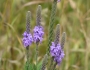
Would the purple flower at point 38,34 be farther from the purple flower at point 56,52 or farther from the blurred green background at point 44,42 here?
the blurred green background at point 44,42

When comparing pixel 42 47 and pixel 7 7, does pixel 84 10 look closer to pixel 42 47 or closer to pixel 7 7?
pixel 42 47

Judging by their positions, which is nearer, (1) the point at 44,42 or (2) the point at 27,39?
(2) the point at 27,39

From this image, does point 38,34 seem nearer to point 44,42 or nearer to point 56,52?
point 56,52

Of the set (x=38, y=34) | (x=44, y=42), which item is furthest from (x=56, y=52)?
(x=44, y=42)

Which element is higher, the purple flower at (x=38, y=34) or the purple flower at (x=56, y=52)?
the purple flower at (x=38, y=34)

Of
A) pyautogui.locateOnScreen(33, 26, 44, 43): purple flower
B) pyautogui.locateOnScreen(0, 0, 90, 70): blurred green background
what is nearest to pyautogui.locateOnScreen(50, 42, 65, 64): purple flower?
pyautogui.locateOnScreen(33, 26, 44, 43): purple flower

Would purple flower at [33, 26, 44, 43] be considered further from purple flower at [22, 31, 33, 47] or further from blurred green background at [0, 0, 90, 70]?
blurred green background at [0, 0, 90, 70]

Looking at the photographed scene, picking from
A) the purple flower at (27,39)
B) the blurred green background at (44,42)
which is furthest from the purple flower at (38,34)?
the blurred green background at (44,42)

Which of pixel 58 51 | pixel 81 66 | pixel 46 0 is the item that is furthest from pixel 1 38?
pixel 58 51

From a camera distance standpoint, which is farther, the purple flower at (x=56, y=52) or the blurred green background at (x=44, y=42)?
the blurred green background at (x=44, y=42)

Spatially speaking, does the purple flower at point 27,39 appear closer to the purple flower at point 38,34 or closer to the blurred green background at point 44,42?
the purple flower at point 38,34

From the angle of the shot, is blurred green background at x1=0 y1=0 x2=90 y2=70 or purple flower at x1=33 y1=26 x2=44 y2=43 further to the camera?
blurred green background at x1=0 y1=0 x2=90 y2=70
